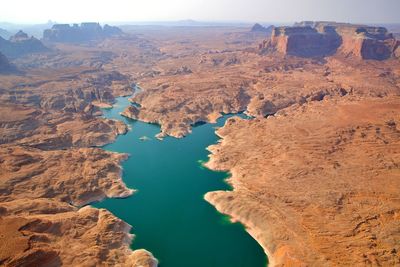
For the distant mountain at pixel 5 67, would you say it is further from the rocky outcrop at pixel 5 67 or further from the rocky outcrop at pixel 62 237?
the rocky outcrop at pixel 62 237

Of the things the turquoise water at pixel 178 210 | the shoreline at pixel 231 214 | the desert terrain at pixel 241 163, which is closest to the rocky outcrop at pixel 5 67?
the desert terrain at pixel 241 163

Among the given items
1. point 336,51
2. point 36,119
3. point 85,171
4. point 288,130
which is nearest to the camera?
point 85,171

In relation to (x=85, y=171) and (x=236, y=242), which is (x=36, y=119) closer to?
(x=85, y=171)

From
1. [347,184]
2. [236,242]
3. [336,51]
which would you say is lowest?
[236,242]

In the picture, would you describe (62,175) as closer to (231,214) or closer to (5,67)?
(231,214)

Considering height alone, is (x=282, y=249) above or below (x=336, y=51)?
below

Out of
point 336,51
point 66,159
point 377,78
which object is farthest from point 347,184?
point 336,51

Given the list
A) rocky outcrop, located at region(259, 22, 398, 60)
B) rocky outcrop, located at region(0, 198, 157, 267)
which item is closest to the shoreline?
rocky outcrop, located at region(0, 198, 157, 267)

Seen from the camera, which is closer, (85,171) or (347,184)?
(347,184)
